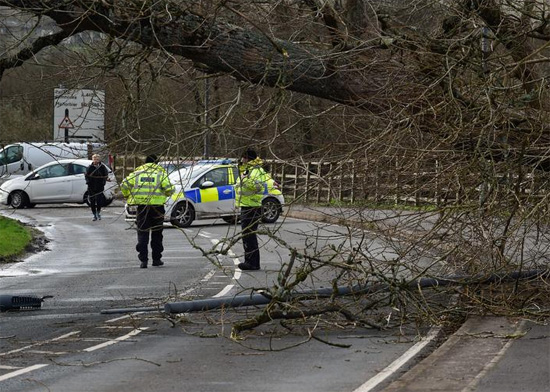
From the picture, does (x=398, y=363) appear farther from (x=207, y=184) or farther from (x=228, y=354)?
(x=207, y=184)

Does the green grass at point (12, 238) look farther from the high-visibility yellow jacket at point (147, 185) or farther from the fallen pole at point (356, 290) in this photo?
the fallen pole at point (356, 290)

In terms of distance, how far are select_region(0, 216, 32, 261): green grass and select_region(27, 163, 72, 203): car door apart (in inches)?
316

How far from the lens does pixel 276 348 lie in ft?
32.9

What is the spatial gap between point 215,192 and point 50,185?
1050 cm

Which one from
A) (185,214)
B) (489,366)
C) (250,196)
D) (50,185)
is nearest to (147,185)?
(250,196)

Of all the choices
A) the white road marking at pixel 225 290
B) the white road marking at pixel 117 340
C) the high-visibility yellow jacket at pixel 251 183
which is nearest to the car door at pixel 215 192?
the high-visibility yellow jacket at pixel 251 183

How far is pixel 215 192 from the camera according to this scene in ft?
93.9

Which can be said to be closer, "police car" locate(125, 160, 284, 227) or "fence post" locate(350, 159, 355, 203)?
"fence post" locate(350, 159, 355, 203)

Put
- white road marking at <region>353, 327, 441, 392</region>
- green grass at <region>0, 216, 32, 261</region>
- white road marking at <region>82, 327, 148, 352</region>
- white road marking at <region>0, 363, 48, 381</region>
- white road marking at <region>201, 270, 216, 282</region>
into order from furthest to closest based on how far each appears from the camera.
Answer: green grass at <region>0, 216, 32, 261</region> < white road marking at <region>201, 270, 216, 282</region> < white road marking at <region>82, 327, 148, 352</region> < white road marking at <region>0, 363, 48, 381</region> < white road marking at <region>353, 327, 441, 392</region>

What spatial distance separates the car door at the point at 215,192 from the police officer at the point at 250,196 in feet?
33.9

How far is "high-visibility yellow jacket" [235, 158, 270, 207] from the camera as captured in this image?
1255 cm

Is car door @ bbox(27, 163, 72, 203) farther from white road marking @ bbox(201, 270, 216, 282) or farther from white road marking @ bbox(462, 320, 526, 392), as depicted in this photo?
white road marking @ bbox(462, 320, 526, 392)

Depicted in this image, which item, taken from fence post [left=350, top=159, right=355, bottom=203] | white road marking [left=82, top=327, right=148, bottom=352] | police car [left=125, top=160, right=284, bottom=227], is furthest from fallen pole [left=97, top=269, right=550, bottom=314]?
police car [left=125, top=160, right=284, bottom=227]

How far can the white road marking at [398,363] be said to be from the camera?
321 inches
